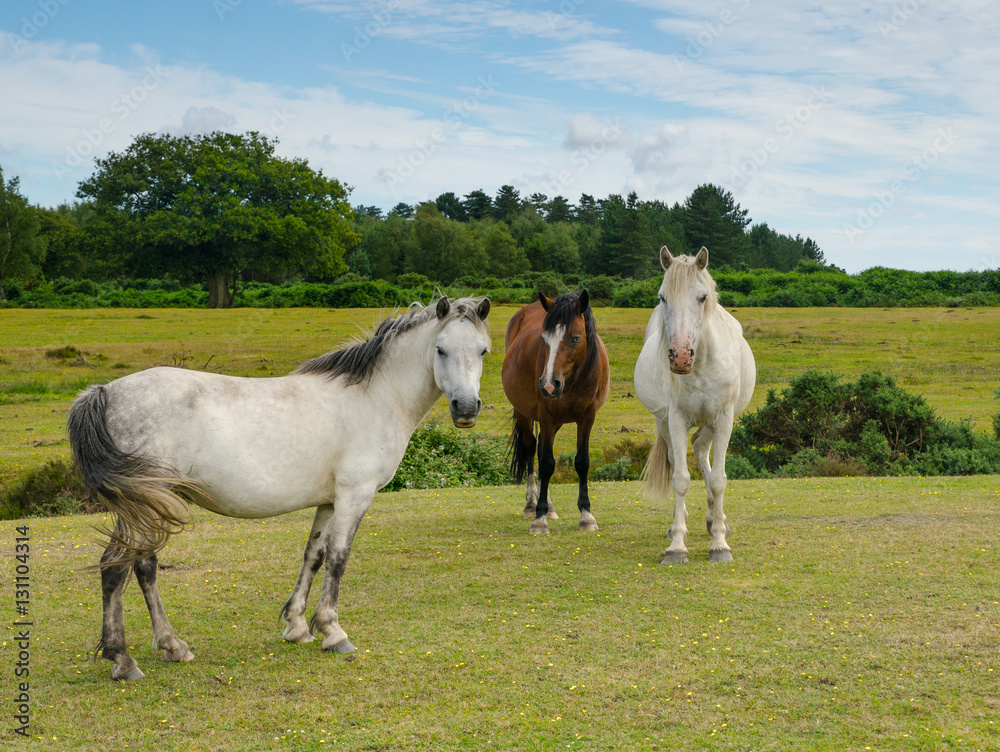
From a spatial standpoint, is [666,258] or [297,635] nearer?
[297,635]

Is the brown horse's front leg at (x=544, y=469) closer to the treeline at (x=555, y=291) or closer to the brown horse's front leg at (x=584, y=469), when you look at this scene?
the brown horse's front leg at (x=584, y=469)

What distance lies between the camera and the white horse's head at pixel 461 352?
509 cm

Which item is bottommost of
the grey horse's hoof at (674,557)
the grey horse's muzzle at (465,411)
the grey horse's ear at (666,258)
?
the grey horse's hoof at (674,557)

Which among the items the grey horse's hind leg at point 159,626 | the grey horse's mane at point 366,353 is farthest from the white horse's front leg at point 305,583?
the grey horse's mane at point 366,353

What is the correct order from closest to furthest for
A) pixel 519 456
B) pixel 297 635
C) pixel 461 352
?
pixel 461 352 < pixel 297 635 < pixel 519 456

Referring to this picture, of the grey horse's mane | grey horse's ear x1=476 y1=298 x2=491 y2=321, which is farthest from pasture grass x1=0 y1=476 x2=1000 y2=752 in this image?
grey horse's ear x1=476 y1=298 x2=491 y2=321

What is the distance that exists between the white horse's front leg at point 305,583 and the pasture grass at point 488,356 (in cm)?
1063

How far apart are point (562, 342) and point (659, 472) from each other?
6.46 feet

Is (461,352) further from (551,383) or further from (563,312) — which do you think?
(563,312)

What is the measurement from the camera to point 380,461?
5289 millimetres

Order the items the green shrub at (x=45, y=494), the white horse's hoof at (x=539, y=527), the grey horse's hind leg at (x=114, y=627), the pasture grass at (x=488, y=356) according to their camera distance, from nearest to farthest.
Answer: the grey horse's hind leg at (x=114, y=627), the white horse's hoof at (x=539, y=527), the green shrub at (x=45, y=494), the pasture grass at (x=488, y=356)

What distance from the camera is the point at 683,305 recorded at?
270 inches

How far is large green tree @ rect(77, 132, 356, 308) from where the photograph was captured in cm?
4684

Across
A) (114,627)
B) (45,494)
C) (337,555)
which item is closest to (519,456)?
(337,555)
